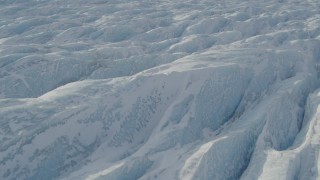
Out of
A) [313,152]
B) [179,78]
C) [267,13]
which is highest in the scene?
[179,78]

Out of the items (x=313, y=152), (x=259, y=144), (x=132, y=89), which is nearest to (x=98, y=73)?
(x=132, y=89)

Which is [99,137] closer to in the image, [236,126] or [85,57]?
[236,126]

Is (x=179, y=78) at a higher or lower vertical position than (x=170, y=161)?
higher

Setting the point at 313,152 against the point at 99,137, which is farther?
the point at 99,137

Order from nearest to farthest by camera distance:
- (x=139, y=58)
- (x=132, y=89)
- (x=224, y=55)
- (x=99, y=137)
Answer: (x=99, y=137), (x=132, y=89), (x=224, y=55), (x=139, y=58)

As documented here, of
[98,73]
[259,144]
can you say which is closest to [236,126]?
[259,144]

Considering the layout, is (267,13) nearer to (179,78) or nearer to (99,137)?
(179,78)

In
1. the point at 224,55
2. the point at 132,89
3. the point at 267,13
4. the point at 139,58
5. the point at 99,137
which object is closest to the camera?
the point at 99,137

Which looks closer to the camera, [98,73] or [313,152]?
[313,152]

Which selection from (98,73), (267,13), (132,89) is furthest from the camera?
(267,13)
